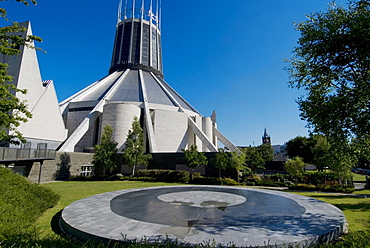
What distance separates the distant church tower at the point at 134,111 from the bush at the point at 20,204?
17332 millimetres

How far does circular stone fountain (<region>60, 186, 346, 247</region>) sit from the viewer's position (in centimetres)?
494

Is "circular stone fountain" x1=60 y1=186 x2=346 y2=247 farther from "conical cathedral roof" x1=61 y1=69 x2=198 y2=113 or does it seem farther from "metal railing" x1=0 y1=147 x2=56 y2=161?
"conical cathedral roof" x1=61 y1=69 x2=198 y2=113

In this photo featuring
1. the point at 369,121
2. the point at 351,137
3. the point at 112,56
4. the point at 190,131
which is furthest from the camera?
the point at 112,56

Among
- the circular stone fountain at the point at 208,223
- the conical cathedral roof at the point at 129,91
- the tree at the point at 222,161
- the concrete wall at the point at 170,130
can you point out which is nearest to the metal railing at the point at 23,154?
the circular stone fountain at the point at 208,223

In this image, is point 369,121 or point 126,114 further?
point 126,114

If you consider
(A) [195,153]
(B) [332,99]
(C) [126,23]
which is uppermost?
(C) [126,23]

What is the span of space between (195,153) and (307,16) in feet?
53.3

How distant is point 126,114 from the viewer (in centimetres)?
3181

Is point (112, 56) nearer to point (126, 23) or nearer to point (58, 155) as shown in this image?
point (126, 23)

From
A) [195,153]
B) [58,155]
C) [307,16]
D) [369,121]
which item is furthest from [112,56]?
[369,121]

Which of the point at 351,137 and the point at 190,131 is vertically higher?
the point at 190,131

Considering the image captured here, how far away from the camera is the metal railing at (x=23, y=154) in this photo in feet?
48.7

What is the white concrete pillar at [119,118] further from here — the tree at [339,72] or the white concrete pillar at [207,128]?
the tree at [339,72]

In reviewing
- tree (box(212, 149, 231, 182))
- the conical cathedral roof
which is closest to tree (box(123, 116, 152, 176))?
tree (box(212, 149, 231, 182))
